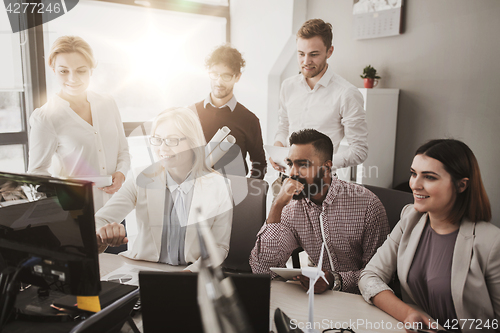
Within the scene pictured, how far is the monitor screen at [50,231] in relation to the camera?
0.91 metres

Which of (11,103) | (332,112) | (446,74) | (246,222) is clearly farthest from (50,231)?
(446,74)

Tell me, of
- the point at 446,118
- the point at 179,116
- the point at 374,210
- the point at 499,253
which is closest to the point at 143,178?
the point at 179,116

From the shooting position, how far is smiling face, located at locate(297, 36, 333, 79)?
2.42 meters

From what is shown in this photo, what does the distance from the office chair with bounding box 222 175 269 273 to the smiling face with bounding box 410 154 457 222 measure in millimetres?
695

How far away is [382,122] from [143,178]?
2153 millimetres

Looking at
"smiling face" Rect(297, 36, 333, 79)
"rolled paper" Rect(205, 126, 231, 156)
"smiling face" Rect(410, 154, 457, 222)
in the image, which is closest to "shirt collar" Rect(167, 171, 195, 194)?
"rolled paper" Rect(205, 126, 231, 156)

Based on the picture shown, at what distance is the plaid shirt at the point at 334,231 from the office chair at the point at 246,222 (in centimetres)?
9

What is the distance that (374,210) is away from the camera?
5.52 feet

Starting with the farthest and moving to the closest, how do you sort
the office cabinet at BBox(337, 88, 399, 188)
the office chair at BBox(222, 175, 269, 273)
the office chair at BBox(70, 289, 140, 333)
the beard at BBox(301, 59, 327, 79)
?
the office cabinet at BBox(337, 88, 399, 188)
the beard at BBox(301, 59, 327, 79)
the office chair at BBox(222, 175, 269, 273)
the office chair at BBox(70, 289, 140, 333)

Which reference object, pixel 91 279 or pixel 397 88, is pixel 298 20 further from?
pixel 91 279

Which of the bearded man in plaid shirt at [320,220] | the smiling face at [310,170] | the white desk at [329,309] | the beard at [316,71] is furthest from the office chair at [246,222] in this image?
the beard at [316,71]

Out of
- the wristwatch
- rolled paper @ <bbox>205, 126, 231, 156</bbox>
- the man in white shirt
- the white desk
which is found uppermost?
the man in white shirt

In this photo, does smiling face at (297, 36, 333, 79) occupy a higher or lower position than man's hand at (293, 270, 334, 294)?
higher

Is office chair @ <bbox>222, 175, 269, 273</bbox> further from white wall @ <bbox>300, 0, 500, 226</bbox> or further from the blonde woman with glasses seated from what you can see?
white wall @ <bbox>300, 0, 500, 226</bbox>
